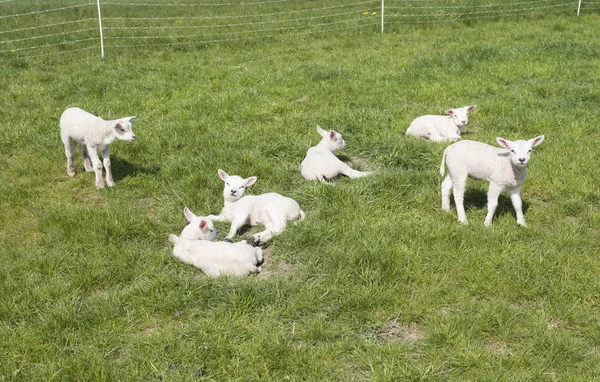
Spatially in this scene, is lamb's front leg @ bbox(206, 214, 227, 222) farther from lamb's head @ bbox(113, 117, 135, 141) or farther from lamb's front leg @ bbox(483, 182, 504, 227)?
lamb's front leg @ bbox(483, 182, 504, 227)

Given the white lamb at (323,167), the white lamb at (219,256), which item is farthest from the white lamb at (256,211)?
the white lamb at (323,167)

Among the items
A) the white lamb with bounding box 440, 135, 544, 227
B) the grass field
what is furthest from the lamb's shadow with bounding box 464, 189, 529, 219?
the white lamb with bounding box 440, 135, 544, 227

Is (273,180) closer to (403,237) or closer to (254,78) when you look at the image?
(403,237)

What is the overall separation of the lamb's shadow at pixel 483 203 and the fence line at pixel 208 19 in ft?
34.5

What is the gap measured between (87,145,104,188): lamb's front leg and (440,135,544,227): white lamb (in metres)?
4.16

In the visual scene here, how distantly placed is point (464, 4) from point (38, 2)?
1447 cm

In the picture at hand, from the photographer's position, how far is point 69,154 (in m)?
7.68

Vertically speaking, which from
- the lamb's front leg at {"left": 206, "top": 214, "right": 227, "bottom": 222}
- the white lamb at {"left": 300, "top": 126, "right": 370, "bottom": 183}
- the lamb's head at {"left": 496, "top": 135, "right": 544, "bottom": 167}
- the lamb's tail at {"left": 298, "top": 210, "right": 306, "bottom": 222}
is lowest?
the lamb's tail at {"left": 298, "top": 210, "right": 306, "bottom": 222}

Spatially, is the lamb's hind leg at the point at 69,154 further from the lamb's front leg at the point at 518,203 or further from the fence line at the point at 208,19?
the fence line at the point at 208,19

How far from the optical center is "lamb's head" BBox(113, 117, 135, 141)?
7.18m

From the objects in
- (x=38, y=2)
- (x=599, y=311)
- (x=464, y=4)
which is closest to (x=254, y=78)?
(x=599, y=311)

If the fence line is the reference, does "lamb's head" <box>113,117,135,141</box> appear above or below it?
below

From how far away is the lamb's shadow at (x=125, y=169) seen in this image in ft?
25.5

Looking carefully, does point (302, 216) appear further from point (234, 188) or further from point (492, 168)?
point (492, 168)
